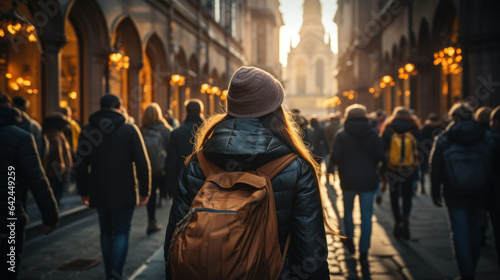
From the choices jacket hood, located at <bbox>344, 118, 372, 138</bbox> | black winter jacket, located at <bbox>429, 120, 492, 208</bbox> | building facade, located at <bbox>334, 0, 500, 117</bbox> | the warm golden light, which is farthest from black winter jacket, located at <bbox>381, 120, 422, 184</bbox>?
the warm golden light

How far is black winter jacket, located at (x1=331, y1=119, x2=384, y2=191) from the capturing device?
5.14 m

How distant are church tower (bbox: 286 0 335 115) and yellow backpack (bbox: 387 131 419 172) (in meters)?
81.8

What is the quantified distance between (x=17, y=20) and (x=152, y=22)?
28.6ft

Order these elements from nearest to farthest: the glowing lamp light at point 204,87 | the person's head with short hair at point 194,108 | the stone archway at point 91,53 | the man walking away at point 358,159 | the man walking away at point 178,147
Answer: the man walking away at point 358,159, the man walking away at point 178,147, the person's head with short hair at point 194,108, the stone archway at point 91,53, the glowing lamp light at point 204,87

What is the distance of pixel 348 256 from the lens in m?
5.27

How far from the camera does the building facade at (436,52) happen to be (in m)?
12.4

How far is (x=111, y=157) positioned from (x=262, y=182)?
283 centimetres

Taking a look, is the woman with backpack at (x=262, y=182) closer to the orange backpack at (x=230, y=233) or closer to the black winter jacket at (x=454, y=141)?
the orange backpack at (x=230, y=233)

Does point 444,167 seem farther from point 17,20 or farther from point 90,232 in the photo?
point 17,20

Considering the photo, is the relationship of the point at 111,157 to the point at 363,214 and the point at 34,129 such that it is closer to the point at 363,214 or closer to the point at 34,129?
the point at 363,214

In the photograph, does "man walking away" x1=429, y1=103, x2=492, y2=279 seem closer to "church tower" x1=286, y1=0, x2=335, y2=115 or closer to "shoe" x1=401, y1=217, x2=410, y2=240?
"shoe" x1=401, y1=217, x2=410, y2=240

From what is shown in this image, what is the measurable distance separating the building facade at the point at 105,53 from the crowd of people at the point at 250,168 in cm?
215

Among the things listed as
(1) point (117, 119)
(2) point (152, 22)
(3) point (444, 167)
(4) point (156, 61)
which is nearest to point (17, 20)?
(1) point (117, 119)

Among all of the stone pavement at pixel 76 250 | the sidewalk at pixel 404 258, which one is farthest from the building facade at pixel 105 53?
the sidewalk at pixel 404 258
